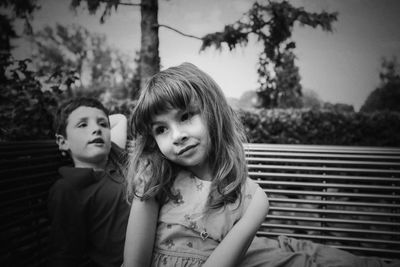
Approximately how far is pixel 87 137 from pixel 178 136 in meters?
0.91

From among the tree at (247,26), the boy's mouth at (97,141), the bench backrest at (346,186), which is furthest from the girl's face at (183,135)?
the tree at (247,26)

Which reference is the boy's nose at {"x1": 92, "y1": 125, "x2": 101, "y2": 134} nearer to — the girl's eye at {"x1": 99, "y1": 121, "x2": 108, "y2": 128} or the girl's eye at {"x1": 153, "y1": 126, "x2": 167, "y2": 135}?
the girl's eye at {"x1": 99, "y1": 121, "x2": 108, "y2": 128}

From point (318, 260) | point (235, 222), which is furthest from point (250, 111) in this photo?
point (235, 222)

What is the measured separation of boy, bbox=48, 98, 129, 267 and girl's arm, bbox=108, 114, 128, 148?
35cm

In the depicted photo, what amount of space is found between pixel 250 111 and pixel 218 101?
4.55m

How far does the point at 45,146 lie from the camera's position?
182cm

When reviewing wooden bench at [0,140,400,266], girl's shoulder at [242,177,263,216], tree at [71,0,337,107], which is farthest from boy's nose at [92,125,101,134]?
tree at [71,0,337,107]

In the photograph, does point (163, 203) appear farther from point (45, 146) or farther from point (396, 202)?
point (396, 202)

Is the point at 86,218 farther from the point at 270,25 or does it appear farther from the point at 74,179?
the point at 270,25

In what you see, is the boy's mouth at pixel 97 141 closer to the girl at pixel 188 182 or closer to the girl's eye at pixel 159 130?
the girl at pixel 188 182

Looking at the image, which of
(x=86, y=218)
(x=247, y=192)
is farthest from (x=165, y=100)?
(x=86, y=218)

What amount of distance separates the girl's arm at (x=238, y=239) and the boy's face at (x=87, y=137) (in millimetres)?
1070

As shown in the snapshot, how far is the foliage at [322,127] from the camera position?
5645mm

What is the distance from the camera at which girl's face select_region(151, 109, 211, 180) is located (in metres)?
1.09
